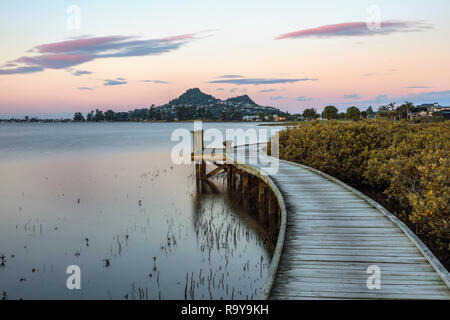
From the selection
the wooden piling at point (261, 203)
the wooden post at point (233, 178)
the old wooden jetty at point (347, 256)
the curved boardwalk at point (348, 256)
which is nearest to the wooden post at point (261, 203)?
the wooden piling at point (261, 203)

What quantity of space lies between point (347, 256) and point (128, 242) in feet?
21.9

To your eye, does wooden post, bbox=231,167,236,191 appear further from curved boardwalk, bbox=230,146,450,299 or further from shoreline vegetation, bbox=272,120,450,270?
curved boardwalk, bbox=230,146,450,299

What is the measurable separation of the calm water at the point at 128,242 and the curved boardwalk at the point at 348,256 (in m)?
1.85

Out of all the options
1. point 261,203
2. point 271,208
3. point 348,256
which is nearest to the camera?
point 348,256

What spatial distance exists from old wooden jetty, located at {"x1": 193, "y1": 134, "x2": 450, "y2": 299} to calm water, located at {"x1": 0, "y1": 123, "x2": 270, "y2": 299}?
5.80ft

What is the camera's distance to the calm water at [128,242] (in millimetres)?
7684

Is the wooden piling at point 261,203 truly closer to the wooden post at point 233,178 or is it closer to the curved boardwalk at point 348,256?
the curved boardwalk at point 348,256

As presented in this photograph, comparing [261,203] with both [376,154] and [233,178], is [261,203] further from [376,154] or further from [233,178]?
[233,178]

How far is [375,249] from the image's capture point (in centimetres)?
590

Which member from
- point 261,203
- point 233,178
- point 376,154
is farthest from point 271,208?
point 233,178

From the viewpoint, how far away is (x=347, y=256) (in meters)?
5.62

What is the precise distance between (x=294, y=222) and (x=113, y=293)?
402 cm
